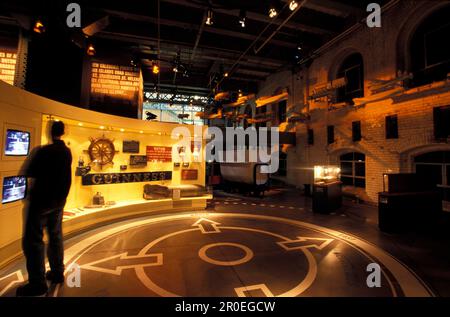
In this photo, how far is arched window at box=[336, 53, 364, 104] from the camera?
428 inches

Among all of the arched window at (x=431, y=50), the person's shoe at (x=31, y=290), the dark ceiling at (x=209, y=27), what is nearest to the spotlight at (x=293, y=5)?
the dark ceiling at (x=209, y=27)

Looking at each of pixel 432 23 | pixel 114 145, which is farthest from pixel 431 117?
pixel 114 145

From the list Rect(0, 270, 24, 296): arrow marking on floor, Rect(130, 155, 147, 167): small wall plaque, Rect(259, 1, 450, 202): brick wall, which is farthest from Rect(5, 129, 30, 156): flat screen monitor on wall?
Rect(259, 1, 450, 202): brick wall

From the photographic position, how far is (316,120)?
13055mm

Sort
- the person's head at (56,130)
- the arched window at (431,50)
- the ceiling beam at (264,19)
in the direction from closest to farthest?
the person's head at (56,130) < the arched window at (431,50) < the ceiling beam at (264,19)

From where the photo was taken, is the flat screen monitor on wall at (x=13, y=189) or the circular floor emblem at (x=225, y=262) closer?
the flat screen monitor on wall at (x=13, y=189)

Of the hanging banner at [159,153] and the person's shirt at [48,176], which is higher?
the hanging banner at [159,153]

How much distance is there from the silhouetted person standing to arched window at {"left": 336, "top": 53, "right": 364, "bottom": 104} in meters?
12.5

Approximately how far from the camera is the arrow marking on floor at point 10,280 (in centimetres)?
297

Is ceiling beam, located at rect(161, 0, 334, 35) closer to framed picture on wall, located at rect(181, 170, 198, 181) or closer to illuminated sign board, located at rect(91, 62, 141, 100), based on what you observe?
illuminated sign board, located at rect(91, 62, 141, 100)

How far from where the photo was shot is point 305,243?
16.4 feet

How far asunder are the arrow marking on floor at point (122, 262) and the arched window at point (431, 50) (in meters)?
11.6

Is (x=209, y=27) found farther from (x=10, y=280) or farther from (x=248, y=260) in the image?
(x=10, y=280)

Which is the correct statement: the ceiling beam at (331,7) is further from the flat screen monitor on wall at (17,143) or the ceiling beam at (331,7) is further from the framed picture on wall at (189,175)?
the flat screen monitor on wall at (17,143)
